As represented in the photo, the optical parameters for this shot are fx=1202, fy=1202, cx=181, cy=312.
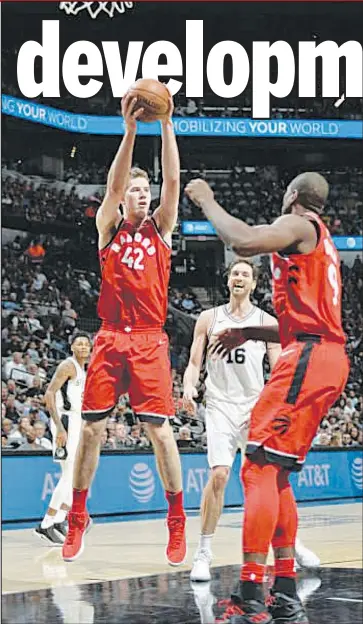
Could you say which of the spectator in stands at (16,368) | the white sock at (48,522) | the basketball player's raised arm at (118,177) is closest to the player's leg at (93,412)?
the basketball player's raised arm at (118,177)

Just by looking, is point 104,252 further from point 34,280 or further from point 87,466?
point 34,280

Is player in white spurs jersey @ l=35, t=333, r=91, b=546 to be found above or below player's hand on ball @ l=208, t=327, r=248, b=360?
below

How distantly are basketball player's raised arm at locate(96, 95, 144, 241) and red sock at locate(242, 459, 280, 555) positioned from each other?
1.43 m

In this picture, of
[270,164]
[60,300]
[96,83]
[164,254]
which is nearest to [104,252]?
[164,254]

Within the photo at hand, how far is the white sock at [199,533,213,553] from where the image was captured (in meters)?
5.64

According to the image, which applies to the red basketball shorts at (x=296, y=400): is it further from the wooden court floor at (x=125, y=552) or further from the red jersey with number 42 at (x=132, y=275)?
the wooden court floor at (x=125, y=552)

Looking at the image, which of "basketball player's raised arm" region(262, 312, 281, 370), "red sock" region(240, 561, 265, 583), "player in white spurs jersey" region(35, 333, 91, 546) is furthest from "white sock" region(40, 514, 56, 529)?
"red sock" region(240, 561, 265, 583)

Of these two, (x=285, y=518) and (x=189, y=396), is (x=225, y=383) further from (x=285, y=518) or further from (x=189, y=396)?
(x=285, y=518)

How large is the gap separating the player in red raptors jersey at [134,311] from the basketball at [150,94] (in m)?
0.26

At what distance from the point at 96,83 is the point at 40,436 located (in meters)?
3.49

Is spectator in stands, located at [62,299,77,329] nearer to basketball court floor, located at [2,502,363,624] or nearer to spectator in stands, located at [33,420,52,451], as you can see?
spectator in stands, located at [33,420,52,451]

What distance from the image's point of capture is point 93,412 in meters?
5.54

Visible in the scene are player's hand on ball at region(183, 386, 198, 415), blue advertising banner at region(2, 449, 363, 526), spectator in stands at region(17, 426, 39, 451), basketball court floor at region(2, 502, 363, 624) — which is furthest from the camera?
spectator in stands at region(17, 426, 39, 451)

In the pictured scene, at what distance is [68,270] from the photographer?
861cm
